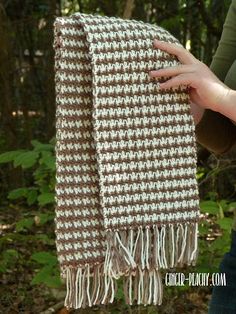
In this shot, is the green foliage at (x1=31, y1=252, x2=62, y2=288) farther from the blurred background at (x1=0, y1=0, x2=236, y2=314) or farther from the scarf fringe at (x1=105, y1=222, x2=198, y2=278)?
the scarf fringe at (x1=105, y1=222, x2=198, y2=278)

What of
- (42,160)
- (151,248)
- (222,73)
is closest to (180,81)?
(222,73)

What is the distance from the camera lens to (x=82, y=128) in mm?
1240

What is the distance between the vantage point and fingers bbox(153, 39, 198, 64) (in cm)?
123

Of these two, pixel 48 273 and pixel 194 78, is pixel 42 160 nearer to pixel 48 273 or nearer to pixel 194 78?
pixel 48 273

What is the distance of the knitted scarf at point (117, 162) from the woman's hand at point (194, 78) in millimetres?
19

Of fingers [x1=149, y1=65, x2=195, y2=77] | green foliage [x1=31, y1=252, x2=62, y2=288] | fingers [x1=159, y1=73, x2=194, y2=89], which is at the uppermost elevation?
fingers [x1=149, y1=65, x2=195, y2=77]

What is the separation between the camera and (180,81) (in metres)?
1.22

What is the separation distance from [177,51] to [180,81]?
0.22ft

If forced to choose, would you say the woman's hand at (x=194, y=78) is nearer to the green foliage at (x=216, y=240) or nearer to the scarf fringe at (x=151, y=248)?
the scarf fringe at (x=151, y=248)

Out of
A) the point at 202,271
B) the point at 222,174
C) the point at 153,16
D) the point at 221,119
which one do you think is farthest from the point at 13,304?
the point at 153,16

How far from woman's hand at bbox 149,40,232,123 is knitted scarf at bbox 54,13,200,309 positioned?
19 mm

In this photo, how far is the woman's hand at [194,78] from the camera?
47.6 inches

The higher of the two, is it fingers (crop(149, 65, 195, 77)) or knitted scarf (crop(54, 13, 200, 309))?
fingers (crop(149, 65, 195, 77))

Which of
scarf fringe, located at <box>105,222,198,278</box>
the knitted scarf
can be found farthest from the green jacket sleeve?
scarf fringe, located at <box>105,222,198,278</box>
